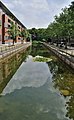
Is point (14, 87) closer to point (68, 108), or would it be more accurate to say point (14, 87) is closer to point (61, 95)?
point (61, 95)

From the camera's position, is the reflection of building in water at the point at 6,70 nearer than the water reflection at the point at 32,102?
No

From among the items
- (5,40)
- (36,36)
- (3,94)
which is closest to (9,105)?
(3,94)

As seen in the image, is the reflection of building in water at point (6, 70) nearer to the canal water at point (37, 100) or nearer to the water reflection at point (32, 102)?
the canal water at point (37, 100)

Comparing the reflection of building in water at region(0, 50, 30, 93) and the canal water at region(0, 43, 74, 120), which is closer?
the canal water at region(0, 43, 74, 120)

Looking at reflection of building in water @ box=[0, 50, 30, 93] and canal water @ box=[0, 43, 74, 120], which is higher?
canal water @ box=[0, 43, 74, 120]

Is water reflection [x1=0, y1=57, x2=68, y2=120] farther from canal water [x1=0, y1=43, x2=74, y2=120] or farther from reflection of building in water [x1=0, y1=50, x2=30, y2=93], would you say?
reflection of building in water [x1=0, y1=50, x2=30, y2=93]

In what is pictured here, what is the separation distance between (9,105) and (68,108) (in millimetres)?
3379

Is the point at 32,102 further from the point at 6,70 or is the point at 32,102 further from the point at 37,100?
the point at 6,70

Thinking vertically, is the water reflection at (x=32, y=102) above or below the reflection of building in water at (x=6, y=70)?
above

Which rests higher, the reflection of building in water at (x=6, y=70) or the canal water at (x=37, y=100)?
the canal water at (x=37, y=100)

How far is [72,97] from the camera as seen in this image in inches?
A: 580

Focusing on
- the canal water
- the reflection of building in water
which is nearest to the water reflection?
the canal water

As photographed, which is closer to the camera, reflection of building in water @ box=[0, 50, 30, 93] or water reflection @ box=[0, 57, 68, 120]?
water reflection @ box=[0, 57, 68, 120]

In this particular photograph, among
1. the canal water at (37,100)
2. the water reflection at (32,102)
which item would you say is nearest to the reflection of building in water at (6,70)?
the canal water at (37,100)
